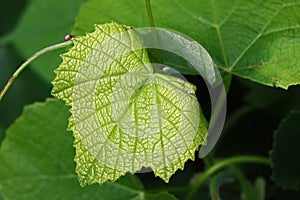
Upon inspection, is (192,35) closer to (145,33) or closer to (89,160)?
(145,33)

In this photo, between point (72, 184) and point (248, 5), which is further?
point (72, 184)

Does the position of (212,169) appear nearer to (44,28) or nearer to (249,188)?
(249,188)

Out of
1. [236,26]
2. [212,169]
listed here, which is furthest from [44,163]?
[236,26]

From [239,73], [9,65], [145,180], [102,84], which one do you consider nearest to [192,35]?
[239,73]

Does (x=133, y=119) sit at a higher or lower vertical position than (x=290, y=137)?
higher

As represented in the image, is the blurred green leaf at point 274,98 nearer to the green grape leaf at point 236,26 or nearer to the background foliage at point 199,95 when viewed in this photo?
the background foliage at point 199,95

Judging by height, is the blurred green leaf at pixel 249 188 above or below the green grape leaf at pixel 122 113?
below

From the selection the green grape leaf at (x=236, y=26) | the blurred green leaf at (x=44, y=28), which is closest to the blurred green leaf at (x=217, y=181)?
the green grape leaf at (x=236, y=26)
